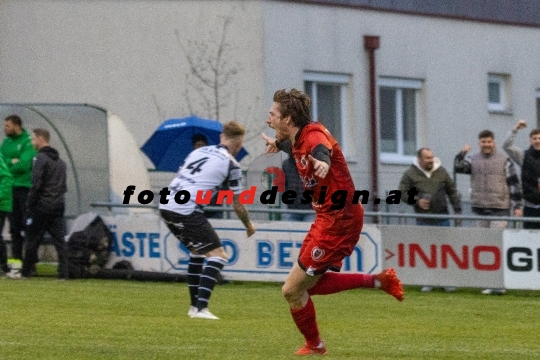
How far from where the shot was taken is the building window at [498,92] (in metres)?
27.3

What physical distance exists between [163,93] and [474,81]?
21.1 ft

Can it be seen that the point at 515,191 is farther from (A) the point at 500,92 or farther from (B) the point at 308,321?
(A) the point at 500,92

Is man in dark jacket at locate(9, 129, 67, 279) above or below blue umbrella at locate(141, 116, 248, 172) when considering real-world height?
below

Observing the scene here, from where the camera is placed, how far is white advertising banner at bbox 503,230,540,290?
16.2 metres

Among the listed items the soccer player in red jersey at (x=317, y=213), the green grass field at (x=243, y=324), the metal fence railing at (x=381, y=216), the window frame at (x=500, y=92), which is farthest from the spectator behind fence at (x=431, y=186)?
the window frame at (x=500, y=92)

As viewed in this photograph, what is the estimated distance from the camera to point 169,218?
41.0 feet

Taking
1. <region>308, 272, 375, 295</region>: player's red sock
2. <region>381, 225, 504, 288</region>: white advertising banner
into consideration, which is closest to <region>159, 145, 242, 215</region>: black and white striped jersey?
<region>308, 272, 375, 295</region>: player's red sock

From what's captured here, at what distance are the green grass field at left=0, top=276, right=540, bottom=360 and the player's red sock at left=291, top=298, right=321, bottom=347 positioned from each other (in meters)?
0.18

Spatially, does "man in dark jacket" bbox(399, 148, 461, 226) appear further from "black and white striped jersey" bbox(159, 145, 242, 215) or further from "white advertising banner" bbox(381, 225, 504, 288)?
"black and white striped jersey" bbox(159, 145, 242, 215)

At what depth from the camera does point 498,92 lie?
90.3 feet

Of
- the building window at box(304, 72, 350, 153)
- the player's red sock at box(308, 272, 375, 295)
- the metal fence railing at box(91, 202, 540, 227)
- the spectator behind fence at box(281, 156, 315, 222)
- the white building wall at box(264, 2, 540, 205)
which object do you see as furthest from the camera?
the building window at box(304, 72, 350, 153)

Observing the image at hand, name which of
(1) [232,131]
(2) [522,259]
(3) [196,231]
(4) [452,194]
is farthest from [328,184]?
(4) [452,194]

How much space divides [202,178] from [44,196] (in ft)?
16.8

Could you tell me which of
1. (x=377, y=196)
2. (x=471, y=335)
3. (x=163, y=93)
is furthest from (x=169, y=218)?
(x=163, y=93)
